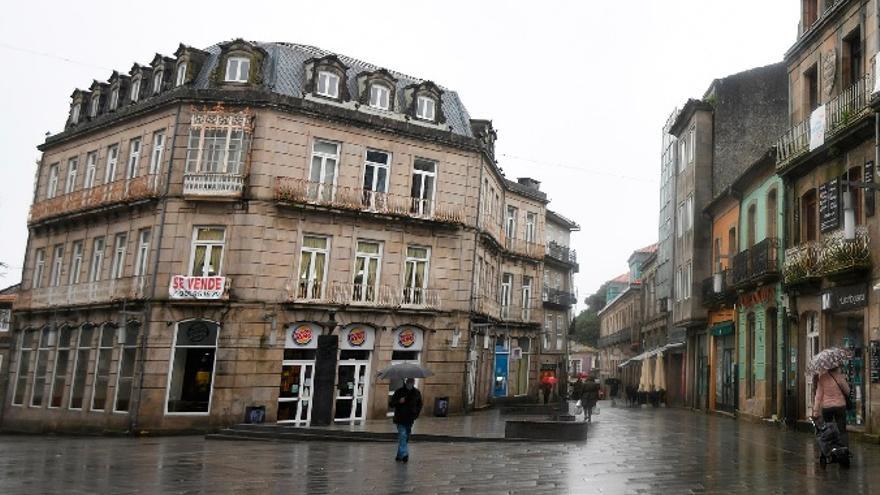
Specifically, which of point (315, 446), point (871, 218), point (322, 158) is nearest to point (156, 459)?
point (315, 446)

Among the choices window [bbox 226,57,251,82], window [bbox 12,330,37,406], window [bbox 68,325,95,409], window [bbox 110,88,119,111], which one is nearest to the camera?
window [bbox 226,57,251,82]

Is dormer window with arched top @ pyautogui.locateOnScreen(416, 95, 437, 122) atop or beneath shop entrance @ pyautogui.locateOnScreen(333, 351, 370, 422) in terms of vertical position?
atop

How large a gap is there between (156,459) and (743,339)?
2051cm

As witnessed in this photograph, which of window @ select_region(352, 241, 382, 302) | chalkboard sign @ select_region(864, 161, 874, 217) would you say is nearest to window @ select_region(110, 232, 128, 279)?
window @ select_region(352, 241, 382, 302)

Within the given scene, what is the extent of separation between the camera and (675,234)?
123 ft

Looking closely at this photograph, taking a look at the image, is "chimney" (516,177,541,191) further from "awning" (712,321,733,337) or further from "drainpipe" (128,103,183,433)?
"drainpipe" (128,103,183,433)

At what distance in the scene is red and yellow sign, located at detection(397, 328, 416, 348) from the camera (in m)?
28.1

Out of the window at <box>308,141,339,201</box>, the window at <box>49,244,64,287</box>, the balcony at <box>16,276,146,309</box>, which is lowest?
the balcony at <box>16,276,146,309</box>

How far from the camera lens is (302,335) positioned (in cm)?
2658

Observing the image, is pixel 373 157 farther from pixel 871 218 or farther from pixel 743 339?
pixel 871 218

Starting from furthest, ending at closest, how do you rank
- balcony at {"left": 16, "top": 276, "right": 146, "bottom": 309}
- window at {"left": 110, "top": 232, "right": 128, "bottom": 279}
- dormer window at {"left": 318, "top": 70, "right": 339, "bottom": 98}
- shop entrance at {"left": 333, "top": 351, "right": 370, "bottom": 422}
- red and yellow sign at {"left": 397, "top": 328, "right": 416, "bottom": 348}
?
1. window at {"left": 110, "top": 232, "right": 128, "bottom": 279}
2. dormer window at {"left": 318, "top": 70, "right": 339, "bottom": 98}
3. red and yellow sign at {"left": 397, "top": 328, "right": 416, "bottom": 348}
4. balcony at {"left": 16, "top": 276, "right": 146, "bottom": 309}
5. shop entrance at {"left": 333, "top": 351, "right": 370, "bottom": 422}

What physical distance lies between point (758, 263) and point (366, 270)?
13467mm

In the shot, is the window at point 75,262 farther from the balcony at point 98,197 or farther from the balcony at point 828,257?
the balcony at point 828,257

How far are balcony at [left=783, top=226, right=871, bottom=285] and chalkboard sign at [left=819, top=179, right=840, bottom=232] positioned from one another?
→ 1.06 ft
